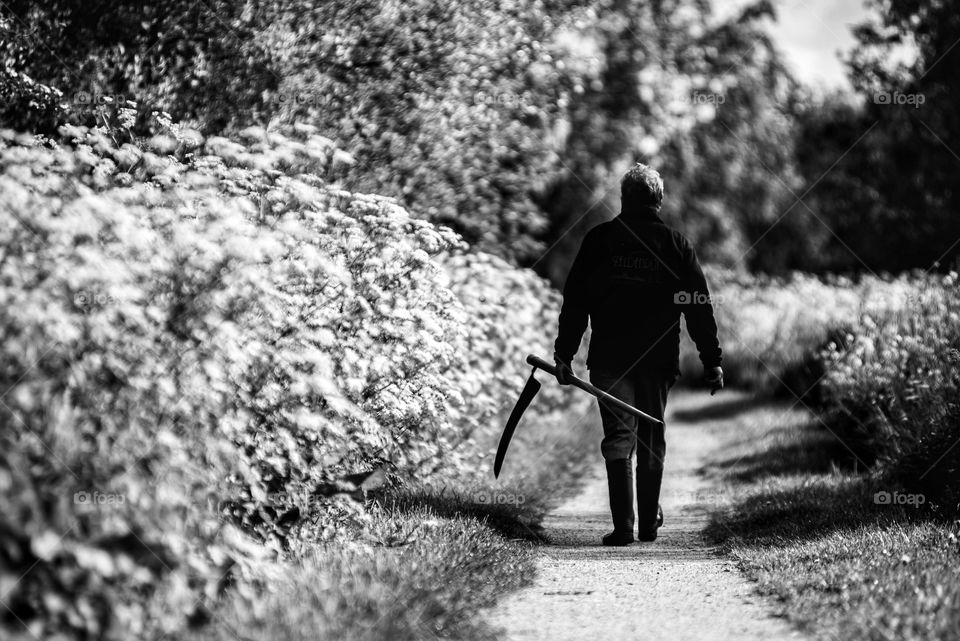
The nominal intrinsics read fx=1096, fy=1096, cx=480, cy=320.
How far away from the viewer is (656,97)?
2598 cm

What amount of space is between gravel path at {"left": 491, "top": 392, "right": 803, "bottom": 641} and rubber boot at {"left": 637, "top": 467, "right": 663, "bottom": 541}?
109 mm

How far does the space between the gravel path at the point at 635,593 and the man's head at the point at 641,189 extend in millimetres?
2050

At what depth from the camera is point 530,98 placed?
40.5ft

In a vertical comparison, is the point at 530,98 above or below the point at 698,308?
above

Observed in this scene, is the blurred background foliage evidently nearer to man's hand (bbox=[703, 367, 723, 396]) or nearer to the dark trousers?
the dark trousers

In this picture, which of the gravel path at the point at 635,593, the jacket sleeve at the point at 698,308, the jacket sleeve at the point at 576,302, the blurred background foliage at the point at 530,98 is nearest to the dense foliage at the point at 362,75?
the blurred background foliage at the point at 530,98

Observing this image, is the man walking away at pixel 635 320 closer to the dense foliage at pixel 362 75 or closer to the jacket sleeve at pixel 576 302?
the jacket sleeve at pixel 576 302

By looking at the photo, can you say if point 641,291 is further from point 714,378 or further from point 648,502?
point 648,502

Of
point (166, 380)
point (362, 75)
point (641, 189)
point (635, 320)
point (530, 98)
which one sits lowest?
point (166, 380)

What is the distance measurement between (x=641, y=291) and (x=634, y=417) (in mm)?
753

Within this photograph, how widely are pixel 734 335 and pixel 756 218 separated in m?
10.1

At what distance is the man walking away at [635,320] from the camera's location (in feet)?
21.3

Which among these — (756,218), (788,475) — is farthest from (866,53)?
(788,475)

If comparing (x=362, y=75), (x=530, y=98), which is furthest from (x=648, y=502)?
(x=530, y=98)
